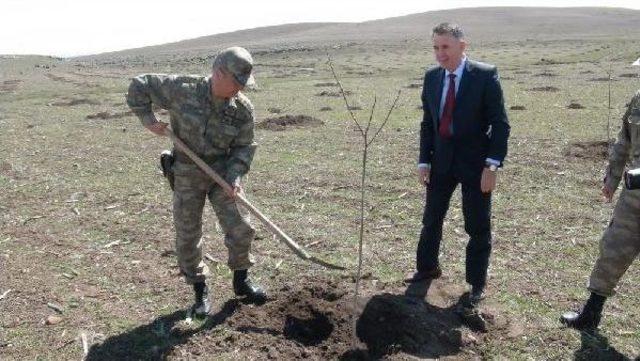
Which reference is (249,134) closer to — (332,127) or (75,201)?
(75,201)

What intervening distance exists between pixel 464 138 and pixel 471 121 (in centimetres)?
16

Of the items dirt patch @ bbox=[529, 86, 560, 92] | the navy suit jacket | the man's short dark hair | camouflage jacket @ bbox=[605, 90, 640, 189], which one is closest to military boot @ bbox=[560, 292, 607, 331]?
camouflage jacket @ bbox=[605, 90, 640, 189]

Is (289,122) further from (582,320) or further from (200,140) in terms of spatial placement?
(582,320)

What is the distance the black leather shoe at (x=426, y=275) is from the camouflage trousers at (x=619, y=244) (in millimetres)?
1454

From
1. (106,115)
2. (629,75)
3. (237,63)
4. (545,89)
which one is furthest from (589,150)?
(629,75)

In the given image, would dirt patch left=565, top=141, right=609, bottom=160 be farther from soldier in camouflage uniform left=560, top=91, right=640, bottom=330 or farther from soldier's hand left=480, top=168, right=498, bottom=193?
soldier's hand left=480, top=168, right=498, bottom=193

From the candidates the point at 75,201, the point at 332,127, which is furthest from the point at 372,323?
the point at 332,127

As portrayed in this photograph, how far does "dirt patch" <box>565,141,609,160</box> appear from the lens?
10555 mm

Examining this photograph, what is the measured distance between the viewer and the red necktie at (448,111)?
4625 mm

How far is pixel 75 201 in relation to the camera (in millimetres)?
8844

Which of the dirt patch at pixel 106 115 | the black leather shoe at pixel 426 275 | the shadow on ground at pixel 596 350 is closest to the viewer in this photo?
the shadow on ground at pixel 596 350

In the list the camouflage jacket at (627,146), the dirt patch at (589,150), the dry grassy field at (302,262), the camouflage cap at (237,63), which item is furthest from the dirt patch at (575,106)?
the camouflage cap at (237,63)

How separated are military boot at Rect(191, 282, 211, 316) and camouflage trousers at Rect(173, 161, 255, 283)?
0.20 m

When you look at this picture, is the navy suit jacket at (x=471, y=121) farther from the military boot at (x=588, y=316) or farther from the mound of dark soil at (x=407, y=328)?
the military boot at (x=588, y=316)
